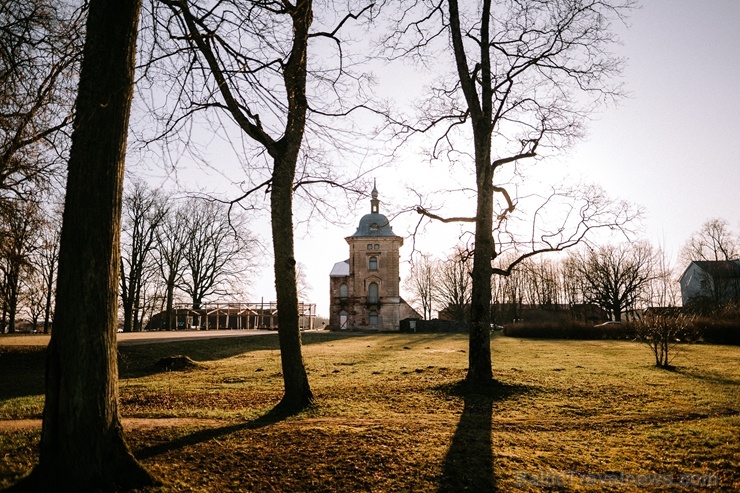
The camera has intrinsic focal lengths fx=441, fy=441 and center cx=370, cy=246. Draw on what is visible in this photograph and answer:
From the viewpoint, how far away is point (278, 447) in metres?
5.13

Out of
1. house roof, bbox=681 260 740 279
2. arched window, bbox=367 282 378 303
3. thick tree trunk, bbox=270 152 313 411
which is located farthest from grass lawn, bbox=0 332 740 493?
house roof, bbox=681 260 740 279

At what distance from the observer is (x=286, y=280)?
7402 mm

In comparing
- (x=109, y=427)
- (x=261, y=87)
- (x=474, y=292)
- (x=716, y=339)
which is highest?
(x=261, y=87)

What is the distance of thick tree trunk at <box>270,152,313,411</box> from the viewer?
7.41 meters

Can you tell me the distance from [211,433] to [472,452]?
3.29 meters

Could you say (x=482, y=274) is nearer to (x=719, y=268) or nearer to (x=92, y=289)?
(x=92, y=289)

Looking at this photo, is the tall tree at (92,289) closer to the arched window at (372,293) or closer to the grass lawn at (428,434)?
the grass lawn at (428,434)

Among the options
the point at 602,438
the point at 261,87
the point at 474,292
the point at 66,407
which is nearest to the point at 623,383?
the point at 474,292

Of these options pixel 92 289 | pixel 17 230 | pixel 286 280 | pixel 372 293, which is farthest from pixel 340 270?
pixel 92 289

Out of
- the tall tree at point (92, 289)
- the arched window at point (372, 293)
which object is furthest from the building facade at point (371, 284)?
the tall tree at point (92, 289)

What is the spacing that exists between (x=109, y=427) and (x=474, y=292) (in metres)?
7.76

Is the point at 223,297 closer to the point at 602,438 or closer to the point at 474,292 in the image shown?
the point at 474,292

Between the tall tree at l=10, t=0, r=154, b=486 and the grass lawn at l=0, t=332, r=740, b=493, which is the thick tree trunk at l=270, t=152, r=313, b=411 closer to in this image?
the grass lawn at l=0, t=332, r=740, b=493

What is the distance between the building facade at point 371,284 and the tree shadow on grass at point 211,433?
44.6 meters
